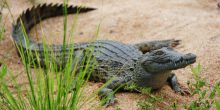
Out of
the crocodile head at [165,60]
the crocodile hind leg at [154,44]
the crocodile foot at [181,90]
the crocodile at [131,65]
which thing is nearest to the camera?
the crocodile head at [165,60]

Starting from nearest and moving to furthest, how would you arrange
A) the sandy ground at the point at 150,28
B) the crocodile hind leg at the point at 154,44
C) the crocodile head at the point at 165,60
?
the crocodile head at the point at 165,60 → the sandy ground at the point at 150,28 → the crocodile hind leg at the point at 154,44

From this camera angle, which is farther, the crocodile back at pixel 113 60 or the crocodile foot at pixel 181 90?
the crocodile back at pixel 113 60

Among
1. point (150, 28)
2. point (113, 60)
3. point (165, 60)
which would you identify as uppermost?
point (165, 60)

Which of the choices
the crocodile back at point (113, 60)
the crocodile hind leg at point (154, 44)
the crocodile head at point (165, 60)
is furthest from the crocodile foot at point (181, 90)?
the crocodile hind leg at point (154, 44)

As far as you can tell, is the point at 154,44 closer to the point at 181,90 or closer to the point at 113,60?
the point at 113,60

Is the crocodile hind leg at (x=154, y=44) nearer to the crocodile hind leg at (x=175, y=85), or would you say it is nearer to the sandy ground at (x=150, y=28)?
the sandy ground at (x=150, y=28)

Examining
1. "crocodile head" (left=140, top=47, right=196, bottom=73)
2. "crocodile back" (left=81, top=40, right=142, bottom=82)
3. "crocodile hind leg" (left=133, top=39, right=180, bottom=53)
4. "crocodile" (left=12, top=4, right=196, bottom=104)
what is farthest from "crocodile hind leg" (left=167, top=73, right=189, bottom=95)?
"crocodile hind leg" (left=133, top=39, right=180, bottom=53)

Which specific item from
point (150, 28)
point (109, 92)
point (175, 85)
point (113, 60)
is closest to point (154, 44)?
point (150, 28)
